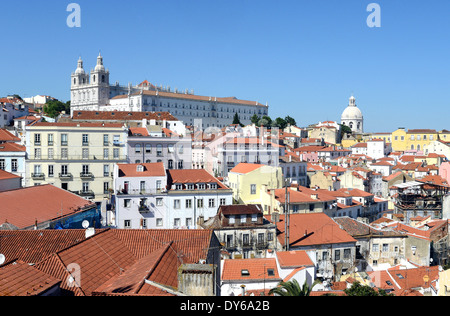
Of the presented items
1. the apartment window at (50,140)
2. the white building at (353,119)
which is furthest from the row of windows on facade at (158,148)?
the white building at (353,119)

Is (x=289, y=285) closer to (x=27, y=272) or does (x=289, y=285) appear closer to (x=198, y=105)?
(x=27, y=272)

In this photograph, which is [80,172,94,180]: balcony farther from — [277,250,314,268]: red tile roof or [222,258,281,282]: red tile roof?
[277,250,314,268]: red tile roof

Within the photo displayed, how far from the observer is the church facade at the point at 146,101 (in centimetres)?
11641

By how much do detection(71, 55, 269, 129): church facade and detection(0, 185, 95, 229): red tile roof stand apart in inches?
3513

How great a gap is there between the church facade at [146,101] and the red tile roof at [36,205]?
293ft

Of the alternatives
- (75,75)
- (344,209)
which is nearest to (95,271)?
(344,209)

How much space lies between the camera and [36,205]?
21859mm

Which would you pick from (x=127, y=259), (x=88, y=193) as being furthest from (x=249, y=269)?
(x=88, y=193)

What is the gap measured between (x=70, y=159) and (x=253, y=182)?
Result: 16.5 m

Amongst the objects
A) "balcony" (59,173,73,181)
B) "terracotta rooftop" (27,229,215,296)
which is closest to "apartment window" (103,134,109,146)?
"balcony" (59,173,73,181)

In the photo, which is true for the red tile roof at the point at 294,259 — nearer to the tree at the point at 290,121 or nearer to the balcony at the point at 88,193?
the balcony at the point at 88,193

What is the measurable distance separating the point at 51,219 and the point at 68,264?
10547 millimetres

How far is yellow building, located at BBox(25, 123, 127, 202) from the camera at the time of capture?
123ft

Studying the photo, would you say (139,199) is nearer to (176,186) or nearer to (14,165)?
(176,186)
